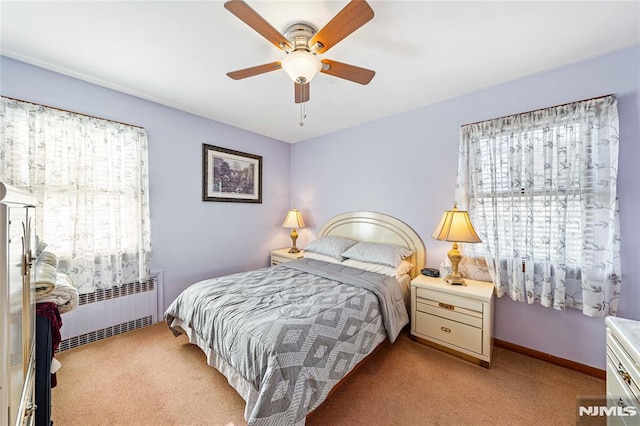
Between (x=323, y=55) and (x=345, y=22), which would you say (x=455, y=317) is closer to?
(x=345, y=22)

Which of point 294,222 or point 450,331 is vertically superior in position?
point 294,222

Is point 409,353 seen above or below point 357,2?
below

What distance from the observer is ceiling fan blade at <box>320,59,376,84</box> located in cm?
160

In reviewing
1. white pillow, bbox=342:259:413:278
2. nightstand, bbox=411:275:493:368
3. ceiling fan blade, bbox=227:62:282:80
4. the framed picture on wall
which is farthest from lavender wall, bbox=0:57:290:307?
nightstand, bbox=411:275:493:368

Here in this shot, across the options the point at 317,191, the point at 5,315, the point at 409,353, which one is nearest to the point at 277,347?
the point at 5,315

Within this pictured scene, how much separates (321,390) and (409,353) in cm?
114

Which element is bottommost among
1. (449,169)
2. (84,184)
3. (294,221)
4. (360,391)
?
(360,391)

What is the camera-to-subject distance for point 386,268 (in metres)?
2.60

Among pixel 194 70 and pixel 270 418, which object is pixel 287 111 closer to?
pixel 194 70

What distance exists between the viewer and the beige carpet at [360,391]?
60.3 inches

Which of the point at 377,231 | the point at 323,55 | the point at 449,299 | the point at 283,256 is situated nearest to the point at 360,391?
the point at 449,299

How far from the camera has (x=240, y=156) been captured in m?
3.46

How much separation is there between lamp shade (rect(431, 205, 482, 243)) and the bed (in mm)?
629

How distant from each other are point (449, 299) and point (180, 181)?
3.11 metres
